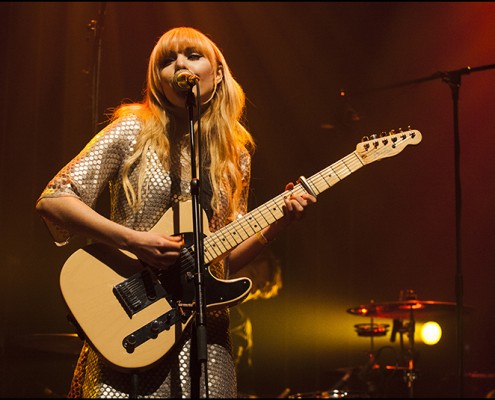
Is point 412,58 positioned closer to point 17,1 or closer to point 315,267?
point 315,267

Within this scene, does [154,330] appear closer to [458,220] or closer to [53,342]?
[53,342]

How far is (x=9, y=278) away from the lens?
14.4ft

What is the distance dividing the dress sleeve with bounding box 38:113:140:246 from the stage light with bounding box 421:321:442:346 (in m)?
3.79

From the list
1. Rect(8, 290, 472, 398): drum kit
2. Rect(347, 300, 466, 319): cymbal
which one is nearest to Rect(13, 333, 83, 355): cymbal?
Rect(8, 290, 472, 398): drum kit

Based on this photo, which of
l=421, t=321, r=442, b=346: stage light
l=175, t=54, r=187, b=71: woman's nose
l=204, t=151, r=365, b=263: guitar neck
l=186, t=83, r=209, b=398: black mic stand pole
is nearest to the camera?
l=186, t=83, r=209, b=398: black mic stand pole

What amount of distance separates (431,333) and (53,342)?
3.20 metres

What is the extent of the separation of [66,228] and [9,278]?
87.1 inches

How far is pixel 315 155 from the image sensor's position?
5.65 m

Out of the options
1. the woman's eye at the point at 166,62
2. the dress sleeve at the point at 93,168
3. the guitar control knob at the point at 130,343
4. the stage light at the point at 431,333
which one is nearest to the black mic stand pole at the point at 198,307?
the guitar control knob at the point at 130,343

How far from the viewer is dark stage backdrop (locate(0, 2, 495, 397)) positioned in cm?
438

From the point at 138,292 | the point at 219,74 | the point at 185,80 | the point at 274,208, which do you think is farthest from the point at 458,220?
the point at 138,292

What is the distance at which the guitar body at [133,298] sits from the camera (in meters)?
2.20

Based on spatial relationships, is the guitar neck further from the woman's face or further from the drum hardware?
the drum hardware

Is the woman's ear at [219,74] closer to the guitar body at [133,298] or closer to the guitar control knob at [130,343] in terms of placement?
the guitar body at [133,298]
